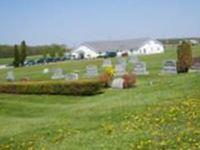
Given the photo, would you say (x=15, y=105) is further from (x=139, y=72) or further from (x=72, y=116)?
(x=139, y=72)

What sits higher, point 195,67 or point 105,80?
point 195,67

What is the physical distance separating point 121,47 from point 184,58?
102213 mm

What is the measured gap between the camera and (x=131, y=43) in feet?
459

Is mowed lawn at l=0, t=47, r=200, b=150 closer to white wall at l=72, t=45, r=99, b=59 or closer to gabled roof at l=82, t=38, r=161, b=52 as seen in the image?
white wall at l=72, t=45, r=99, b=59

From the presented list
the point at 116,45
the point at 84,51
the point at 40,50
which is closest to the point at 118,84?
the point at 84,51

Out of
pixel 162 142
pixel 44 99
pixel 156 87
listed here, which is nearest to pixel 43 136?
pixel 162 142

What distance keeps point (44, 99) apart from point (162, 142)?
66.6 ft

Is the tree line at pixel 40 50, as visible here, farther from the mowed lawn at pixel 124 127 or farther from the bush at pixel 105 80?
the mowed lawn at pixel 124 127

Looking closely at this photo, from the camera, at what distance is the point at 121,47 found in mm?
137375

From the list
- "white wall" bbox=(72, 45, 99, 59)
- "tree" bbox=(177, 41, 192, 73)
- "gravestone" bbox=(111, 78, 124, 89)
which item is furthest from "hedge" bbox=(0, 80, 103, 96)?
"white wall" bbox=(72, 45, 99, 59)

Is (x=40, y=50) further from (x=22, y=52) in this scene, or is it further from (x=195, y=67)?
(x=195, y=67)

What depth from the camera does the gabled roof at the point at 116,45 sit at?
13625 centimetres

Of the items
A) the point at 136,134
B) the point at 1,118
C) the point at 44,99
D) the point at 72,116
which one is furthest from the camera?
the point at 44,99

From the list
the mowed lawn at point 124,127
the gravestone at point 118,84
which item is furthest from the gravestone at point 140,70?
the mowed lawn at point 124,127
